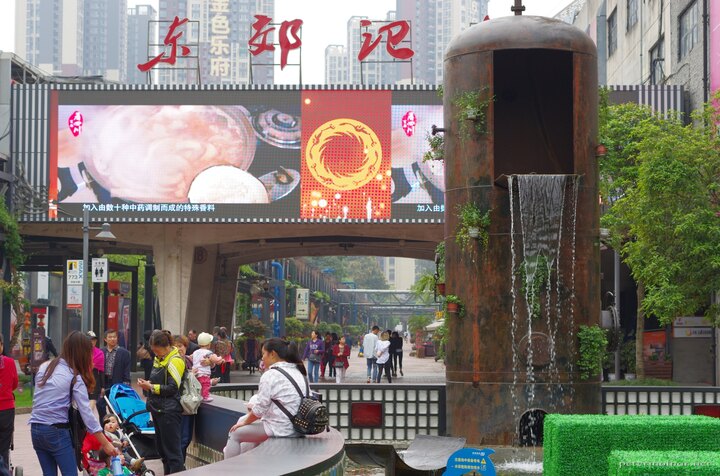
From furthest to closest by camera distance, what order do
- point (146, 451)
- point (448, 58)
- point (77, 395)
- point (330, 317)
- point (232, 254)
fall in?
1. point (330, 317)
2. point (232, 254)
3. point (448, 58)
4. point (146, 451)
5. point (77, 395)

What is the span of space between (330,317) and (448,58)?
118 metres

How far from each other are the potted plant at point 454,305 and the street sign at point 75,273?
65.7 feet

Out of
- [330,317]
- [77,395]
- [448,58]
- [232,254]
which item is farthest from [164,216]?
[330,317]

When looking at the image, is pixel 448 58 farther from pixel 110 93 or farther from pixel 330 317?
pixel 330 317

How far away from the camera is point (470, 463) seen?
9930 millimetres

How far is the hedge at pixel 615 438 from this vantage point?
9852 millimetres

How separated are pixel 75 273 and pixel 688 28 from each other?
19789mm

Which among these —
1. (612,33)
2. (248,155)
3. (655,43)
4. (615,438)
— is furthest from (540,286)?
(612,33)

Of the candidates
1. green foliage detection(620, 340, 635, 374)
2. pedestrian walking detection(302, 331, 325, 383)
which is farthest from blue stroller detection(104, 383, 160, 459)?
green foliage detection(620, 340, 635, 374)

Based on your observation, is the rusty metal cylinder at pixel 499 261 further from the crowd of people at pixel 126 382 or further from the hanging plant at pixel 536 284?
the crowd of people at pixel 126 382

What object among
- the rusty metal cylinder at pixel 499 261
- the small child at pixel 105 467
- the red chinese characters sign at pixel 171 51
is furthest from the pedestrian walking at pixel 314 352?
the small child at pixel 105 467

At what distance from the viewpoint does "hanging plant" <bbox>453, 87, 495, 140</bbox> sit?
13.9m

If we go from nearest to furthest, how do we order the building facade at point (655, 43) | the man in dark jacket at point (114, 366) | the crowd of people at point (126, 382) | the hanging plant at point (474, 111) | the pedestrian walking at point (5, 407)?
1. the crowd of people at point (126, 382)
2. the pedestrian walking at point (5, 407)
3. the hanging plant at point (474, 111)
4. the man in dark jacket at point (114, 366)
5. the building facade at point (655, 43)

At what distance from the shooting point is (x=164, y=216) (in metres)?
42.9
